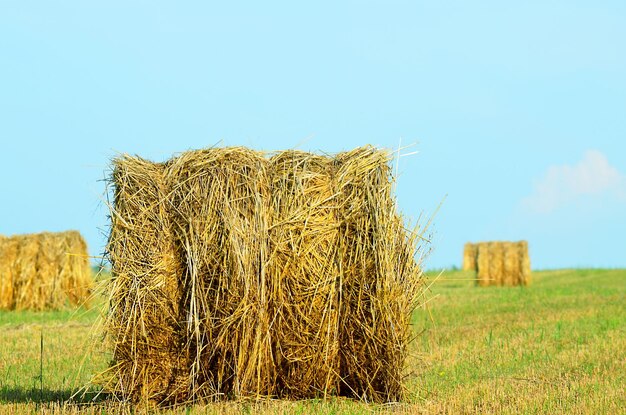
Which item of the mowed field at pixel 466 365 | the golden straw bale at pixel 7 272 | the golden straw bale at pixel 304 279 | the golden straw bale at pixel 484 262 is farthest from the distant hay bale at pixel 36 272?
the golden straw bale at pixel 484 262

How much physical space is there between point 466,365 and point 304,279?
11.2 ft

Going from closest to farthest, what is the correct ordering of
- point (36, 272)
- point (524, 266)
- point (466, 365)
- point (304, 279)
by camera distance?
point (304, 279) → point (466, 365) → point (36, 272) → point (524, 266)

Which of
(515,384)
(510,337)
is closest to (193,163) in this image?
(515,384)

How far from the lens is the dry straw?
97.0ft

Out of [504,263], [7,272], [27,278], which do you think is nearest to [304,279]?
[27,278]

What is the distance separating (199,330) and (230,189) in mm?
1268

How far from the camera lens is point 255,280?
24.7ft

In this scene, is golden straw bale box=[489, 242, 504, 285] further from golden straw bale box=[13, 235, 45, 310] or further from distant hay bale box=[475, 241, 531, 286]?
golden straw bale box=[13, 235, 45, 310]

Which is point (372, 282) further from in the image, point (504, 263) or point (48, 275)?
point (504, 263)

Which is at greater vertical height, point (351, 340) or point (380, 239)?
point (380, 239)

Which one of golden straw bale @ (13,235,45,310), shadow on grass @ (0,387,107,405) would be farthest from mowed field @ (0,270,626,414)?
golden straw bale @ (13,235,45,310)

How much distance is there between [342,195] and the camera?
788cm

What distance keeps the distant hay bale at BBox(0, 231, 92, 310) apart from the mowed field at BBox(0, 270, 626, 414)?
2.91 ft

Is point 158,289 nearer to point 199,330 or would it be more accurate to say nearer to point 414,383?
point 199,330
